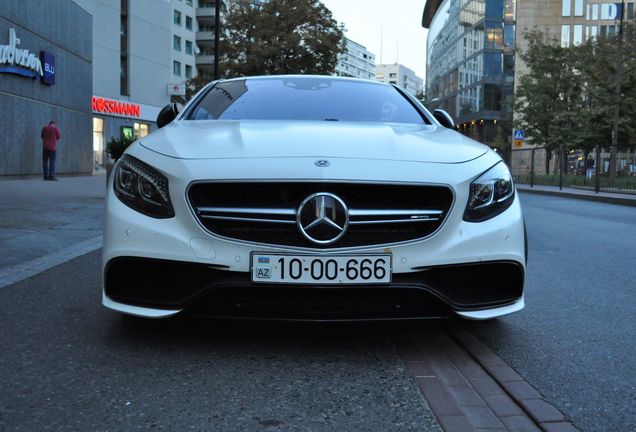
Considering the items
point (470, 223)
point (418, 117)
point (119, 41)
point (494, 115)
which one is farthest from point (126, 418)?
point (494, 115)

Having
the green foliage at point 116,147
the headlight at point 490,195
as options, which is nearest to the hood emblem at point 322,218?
the headlight at point 490,195

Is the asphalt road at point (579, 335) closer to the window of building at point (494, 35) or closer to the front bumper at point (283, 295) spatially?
the front bumper at point (283, 295)

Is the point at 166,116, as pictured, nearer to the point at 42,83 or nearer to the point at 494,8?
the point at 42,83

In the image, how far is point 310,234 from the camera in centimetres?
277

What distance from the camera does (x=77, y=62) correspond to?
2217 cm

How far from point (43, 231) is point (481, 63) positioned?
5536cm

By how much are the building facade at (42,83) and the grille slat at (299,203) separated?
15494 mm

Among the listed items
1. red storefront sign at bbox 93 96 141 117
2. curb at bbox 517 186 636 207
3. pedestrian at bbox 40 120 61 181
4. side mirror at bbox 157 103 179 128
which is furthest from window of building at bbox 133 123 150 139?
side mirror at bbox 157 103 179 128

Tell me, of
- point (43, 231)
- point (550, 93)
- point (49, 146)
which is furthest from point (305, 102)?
point (550, 93)

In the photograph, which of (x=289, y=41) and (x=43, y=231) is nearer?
(x=43, y=231)

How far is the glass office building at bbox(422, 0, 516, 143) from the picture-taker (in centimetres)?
5731

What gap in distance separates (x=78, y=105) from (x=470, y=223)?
21.7 m

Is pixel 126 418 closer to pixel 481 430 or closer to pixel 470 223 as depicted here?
pixel 481 430

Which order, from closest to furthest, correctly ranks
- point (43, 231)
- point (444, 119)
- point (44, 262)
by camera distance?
point (444, 119)
point (44, 262)
point (43, 231)
